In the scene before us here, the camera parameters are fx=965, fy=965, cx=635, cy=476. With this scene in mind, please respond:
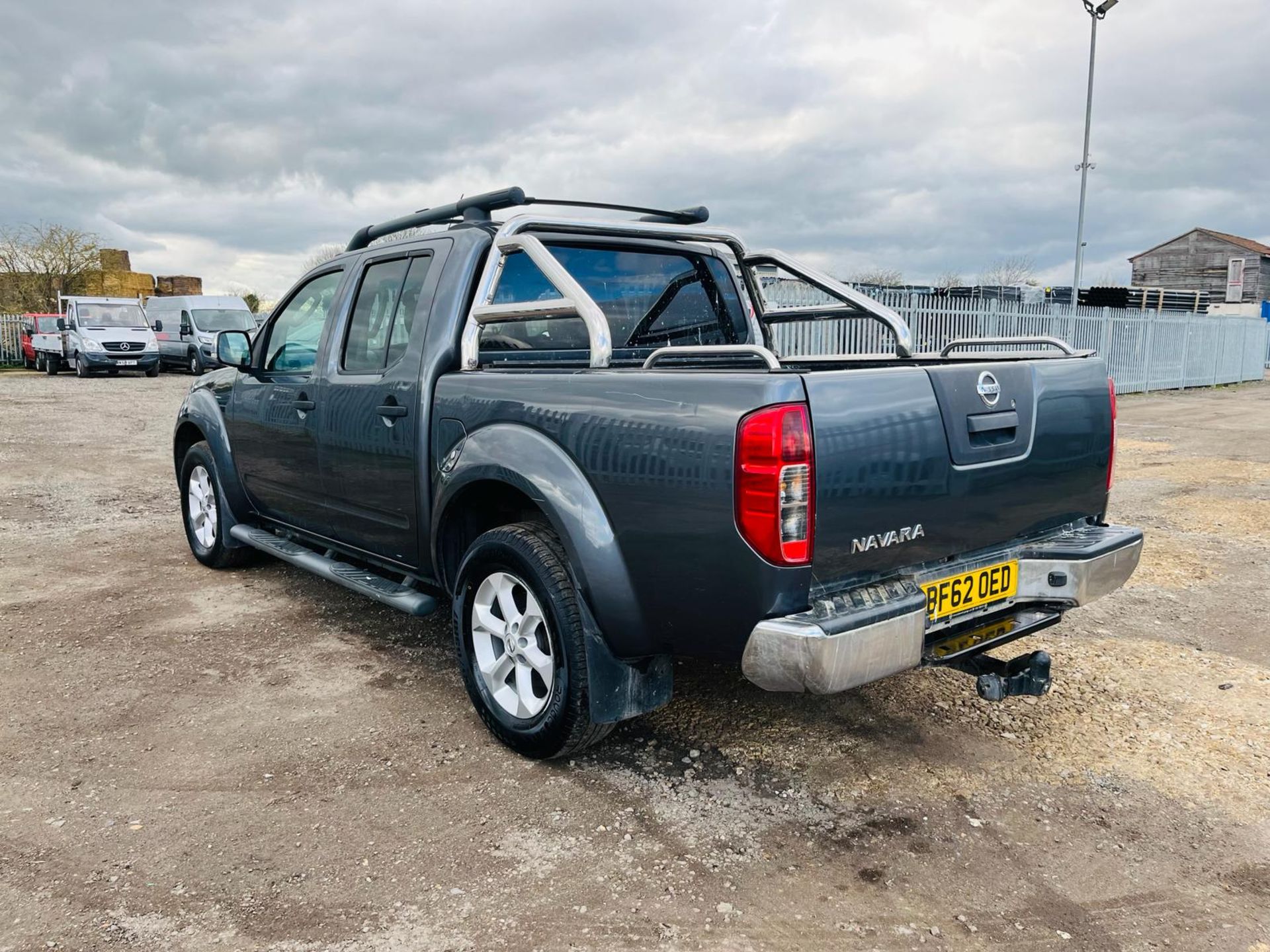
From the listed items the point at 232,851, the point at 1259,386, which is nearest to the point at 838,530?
the point at 232,851

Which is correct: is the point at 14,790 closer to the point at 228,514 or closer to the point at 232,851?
the point at 232,851

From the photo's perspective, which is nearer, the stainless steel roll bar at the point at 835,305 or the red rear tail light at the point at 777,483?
the red rear tail light at the point at 777,483

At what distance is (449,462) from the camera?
3.51m

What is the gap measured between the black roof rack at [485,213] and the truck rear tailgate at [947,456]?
187 centimetres

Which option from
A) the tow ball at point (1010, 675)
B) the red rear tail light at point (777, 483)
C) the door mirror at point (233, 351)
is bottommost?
the tow ball at point (1010, 675)

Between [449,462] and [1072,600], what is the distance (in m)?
2.20

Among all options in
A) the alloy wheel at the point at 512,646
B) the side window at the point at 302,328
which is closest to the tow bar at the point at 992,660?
the alloy wheel at the point at 512,646

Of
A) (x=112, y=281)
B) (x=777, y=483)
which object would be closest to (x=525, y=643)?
(x=777, y=483)

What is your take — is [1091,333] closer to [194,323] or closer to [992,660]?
[992,660]

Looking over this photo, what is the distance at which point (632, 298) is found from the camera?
419 cm

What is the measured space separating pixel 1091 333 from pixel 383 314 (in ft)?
66.2

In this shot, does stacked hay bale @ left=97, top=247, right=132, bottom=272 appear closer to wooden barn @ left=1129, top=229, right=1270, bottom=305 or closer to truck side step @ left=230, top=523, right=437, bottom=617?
truck side step @ left=230, top=523, right=437, bottom=617

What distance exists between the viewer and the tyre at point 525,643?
9.85 feet

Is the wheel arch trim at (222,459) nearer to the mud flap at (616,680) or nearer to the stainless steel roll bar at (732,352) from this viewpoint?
the mud flap at (616,680)
